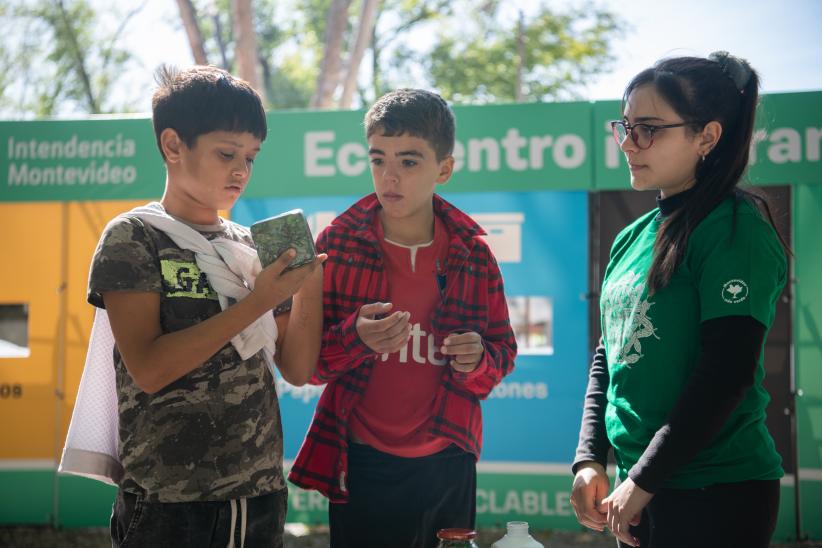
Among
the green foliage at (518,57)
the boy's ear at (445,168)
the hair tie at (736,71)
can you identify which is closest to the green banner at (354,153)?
the boy's ear at (445,168)

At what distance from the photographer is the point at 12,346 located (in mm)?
5383

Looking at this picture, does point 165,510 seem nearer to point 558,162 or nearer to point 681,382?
point 681,382

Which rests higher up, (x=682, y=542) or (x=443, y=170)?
(x=443, y=170)

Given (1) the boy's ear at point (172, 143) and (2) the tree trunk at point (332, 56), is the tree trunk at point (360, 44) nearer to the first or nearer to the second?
(2) the tree trunk at point (332, 56)

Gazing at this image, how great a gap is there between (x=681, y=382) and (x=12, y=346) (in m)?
5.00

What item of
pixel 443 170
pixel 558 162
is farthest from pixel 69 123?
pixel 443 170

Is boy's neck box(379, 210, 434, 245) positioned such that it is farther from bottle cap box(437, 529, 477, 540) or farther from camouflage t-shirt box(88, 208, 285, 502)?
bottle cap box(437, 529, 477, 540)

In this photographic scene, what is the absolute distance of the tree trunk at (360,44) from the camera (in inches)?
441

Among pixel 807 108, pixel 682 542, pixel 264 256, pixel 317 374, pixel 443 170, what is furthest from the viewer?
pixel 807 108

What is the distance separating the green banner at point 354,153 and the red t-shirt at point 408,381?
9.91 ft

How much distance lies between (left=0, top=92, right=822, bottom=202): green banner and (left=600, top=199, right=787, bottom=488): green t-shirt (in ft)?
10.9

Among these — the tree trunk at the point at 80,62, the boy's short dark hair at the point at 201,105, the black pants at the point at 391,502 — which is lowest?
the black pants at the point at 391,502

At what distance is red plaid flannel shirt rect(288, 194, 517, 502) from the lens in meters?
1.99

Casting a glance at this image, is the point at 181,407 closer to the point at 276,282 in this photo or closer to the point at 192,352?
the point at 192,352
